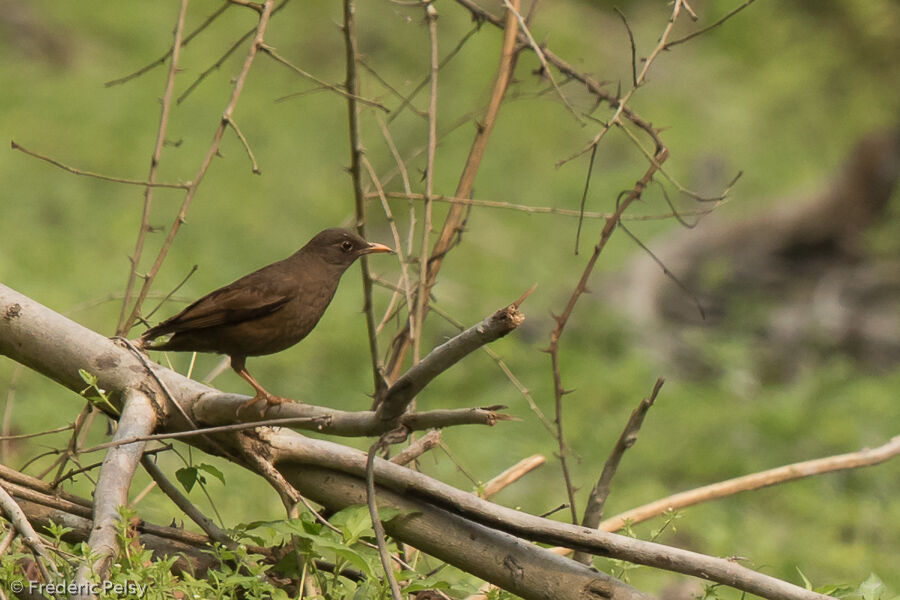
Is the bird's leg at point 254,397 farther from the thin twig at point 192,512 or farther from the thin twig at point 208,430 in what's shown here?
the thin twig at point 192,512

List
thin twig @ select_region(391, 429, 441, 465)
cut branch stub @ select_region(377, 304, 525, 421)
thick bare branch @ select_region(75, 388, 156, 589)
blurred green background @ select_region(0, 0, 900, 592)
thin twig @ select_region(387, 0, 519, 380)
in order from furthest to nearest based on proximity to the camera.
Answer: blurred green background @ select_region(0, 0, 900, 592), thin twig @ select_region(387, 0, 519, 380), thin twig @ select_region(391, 429, 441, 465), thick bare branch @ select_region(75, 388, 156, 589), cut branch stub @ select_region(377, 304, 525, 421)

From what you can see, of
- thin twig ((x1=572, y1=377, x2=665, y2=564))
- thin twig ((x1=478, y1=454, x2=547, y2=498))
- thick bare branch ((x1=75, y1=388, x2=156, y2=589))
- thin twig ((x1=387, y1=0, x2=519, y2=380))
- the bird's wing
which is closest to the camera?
thick bare branch ((x1=75, y1=388, x2=156, y2=589))

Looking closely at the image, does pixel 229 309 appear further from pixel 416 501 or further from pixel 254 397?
pixel 416 501

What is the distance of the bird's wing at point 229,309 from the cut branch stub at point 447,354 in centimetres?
89

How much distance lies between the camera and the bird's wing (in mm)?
3223

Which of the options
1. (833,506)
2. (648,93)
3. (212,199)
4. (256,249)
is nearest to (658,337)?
(833,506)

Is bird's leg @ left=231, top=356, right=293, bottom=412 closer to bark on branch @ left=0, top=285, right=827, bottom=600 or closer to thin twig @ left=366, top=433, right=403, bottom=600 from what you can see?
bark on branch @ left=0, top=285, right=827, bottom=600

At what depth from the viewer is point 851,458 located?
3891mm

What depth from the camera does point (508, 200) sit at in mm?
10906

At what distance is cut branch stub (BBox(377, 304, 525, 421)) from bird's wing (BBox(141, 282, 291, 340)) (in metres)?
0.89

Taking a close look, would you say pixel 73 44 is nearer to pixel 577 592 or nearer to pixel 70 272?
pixel 70 272

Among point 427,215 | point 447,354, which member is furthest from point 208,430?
point 427,215
